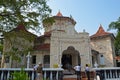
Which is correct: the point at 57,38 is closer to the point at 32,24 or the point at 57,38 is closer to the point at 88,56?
the point at 88,56

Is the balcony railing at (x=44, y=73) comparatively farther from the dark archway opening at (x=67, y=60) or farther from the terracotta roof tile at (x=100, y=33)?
the terracotta roof tile at (x=100, y=33)

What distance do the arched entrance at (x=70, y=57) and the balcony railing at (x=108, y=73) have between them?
1357 centimetres

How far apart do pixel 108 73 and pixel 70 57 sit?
15421 mm

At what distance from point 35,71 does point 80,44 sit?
14.7 m

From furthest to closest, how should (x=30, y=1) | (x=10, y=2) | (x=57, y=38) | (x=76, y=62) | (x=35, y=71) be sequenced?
(x=76, y=62)
(x=57, y=38)
(x=30, y=1)
(x=10, y=2)
(x=35, y=71)

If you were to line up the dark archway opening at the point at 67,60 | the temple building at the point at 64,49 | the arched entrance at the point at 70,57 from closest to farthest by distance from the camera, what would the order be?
the temple building at the point at 64,49, the arched entrance at the point at 70,57, the dark archway opening at the point at 67,60

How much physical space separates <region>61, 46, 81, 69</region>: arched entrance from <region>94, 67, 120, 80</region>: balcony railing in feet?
44.5

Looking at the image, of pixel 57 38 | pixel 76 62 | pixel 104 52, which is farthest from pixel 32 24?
pixel 104 52

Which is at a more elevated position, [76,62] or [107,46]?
[107,46]

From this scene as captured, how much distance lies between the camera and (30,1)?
14.0m

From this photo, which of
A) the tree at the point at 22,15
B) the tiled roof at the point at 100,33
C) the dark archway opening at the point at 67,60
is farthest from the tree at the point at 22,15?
the tiled roof at the point at 100,33

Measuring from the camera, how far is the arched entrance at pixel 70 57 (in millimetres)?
26611

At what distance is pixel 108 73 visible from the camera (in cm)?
1224

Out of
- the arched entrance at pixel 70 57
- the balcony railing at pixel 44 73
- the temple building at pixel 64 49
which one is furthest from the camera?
the arched entrance at pixel 70 57
